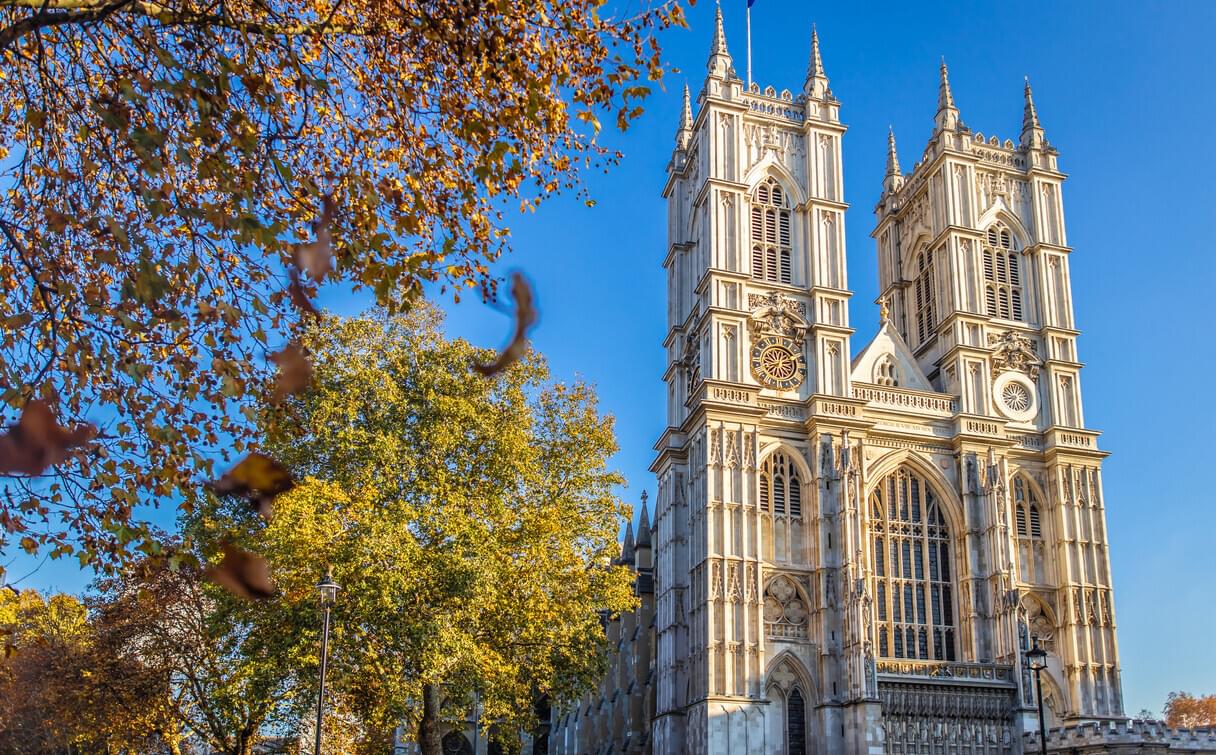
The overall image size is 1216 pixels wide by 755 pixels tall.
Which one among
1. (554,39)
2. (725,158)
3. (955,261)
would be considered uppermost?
(725,158)

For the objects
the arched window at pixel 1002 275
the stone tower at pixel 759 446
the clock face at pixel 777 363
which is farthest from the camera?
the arched window at pixel 1002 275

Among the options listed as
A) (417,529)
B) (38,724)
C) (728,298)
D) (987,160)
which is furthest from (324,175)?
(987,160)

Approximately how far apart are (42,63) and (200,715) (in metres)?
21.7

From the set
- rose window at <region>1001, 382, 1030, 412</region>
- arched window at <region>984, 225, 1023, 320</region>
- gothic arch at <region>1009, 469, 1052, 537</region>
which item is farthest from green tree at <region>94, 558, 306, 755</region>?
arched window at <region>984, 225, 1023, 320</region>

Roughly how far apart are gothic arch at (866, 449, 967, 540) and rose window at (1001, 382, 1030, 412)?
4411 mm

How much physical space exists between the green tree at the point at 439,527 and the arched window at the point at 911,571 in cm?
1502

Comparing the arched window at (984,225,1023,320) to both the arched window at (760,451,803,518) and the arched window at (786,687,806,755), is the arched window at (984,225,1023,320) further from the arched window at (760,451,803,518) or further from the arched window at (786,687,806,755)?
the arched window at (786,687,806,755)

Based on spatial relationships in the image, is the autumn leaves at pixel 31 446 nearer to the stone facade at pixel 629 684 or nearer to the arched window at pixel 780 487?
the arched window at pixel 780 487

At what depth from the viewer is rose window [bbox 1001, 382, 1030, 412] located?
137 feet

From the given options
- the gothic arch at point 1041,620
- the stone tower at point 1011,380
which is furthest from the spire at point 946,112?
the gothic arch at point 1041,620

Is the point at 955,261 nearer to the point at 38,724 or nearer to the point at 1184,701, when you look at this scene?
the point at 1184,701

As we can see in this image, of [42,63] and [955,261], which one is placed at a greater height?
[955,261]

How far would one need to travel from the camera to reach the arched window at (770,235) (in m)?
42.0

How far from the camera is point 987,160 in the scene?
46.2 metres
